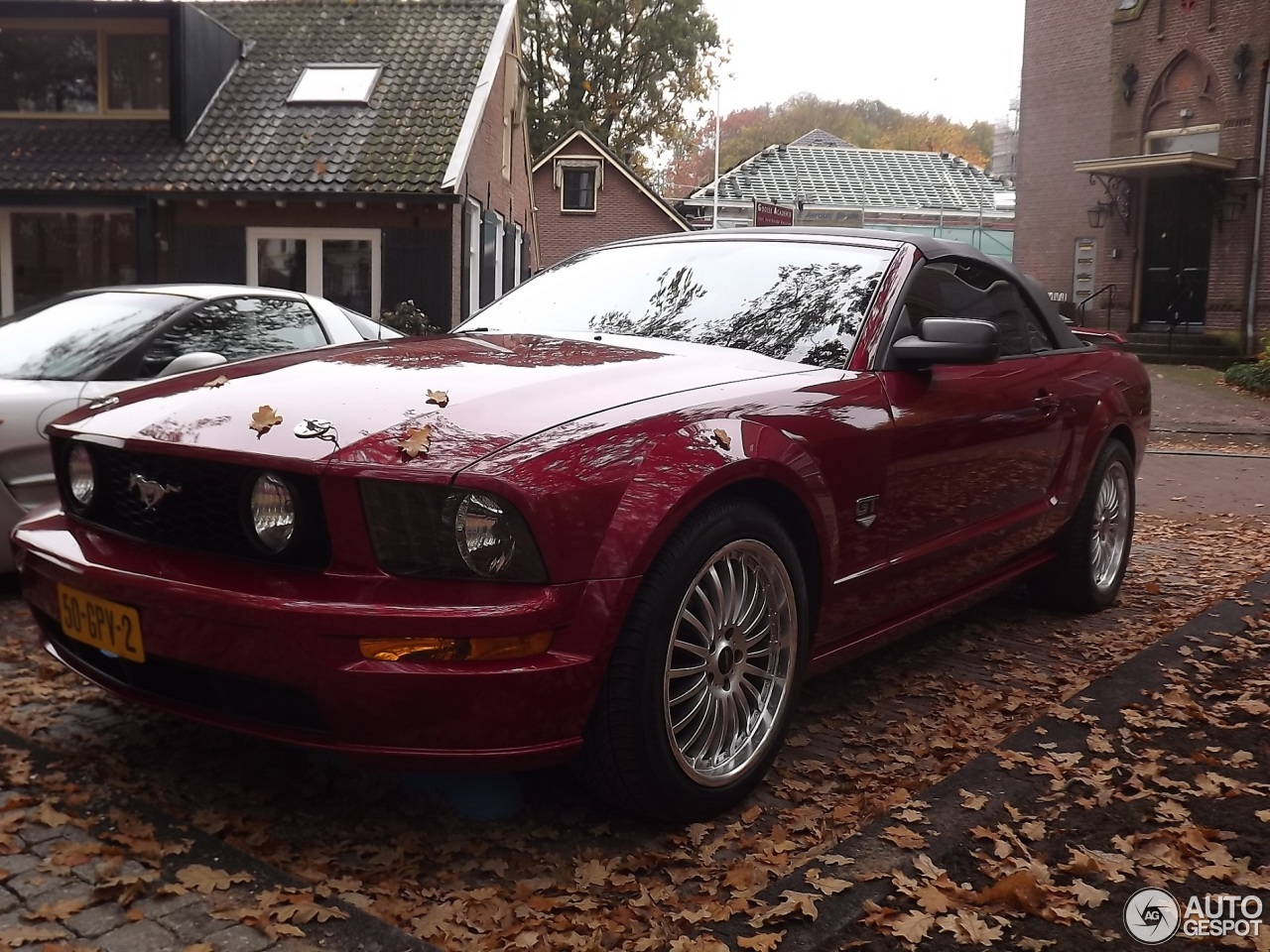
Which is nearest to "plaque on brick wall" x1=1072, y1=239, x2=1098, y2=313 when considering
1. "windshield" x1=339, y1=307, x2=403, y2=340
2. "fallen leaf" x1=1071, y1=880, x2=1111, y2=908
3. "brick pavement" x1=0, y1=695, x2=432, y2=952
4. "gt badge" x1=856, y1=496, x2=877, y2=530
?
"windshield" x1=339, y1=307, x2=403, y2=340

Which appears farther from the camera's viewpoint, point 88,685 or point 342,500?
point 88,685

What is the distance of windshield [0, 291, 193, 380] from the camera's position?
522 cm

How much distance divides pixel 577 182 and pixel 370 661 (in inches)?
1410

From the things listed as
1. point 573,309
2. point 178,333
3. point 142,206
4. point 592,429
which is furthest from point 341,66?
→ point 592,429

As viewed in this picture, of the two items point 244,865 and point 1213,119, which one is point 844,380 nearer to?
point 244,865

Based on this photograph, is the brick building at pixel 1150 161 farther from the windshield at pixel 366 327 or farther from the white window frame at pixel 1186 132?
the windshield at pixel 366 327

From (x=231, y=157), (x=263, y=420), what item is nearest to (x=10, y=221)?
(x=231, y=157)

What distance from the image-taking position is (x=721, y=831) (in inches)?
118

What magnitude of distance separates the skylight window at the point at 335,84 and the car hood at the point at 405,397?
16443mm

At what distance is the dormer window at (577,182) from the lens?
3678 centimetres

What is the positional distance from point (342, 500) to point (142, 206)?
1735cm

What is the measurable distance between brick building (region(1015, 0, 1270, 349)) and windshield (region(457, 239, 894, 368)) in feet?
67.9

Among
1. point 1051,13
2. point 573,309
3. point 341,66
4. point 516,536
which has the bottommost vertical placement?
point 516,536

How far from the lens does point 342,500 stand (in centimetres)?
254
